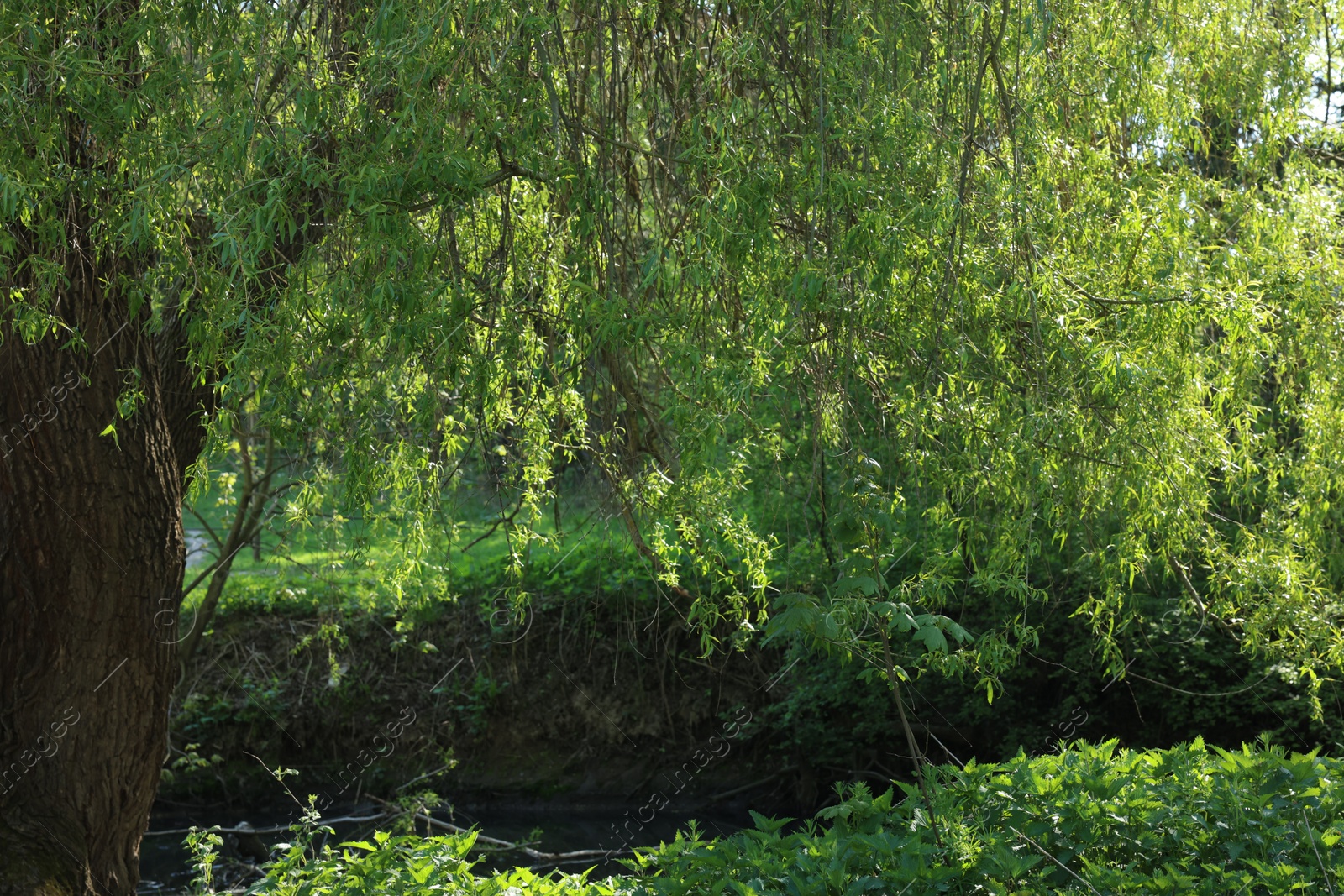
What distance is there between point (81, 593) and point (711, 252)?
2574mm

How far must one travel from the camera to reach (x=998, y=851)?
2.69 meters

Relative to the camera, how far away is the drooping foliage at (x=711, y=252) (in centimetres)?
294

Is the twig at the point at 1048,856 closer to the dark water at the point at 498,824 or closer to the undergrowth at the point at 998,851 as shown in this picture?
the undergrowth at the point at 998,851

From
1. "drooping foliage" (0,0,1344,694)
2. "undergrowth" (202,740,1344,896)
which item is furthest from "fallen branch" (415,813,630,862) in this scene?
"undergrowth" (202,740,1344,896)

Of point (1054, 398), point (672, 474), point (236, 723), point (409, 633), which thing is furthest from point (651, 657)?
point (1054, 398)

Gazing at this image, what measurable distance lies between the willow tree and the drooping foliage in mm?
18

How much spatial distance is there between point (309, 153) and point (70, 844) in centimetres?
250

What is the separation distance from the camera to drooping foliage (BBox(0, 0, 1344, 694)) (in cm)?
294

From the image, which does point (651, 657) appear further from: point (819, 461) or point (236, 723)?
point (819, 461)

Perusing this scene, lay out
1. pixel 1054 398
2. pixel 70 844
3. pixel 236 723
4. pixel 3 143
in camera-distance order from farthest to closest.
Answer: pixel 236 723
pixel 70 844
pixel 1054 398
pixel 3 143

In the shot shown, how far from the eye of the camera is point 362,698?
9125mm

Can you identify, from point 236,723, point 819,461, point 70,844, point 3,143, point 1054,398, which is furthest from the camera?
point 236,723

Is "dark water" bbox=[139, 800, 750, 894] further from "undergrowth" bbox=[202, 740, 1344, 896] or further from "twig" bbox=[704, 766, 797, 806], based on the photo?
"undergrowth" bbox=[202, 740, 1344, 896]

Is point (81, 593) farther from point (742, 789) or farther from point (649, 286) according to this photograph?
point (742, 789)
